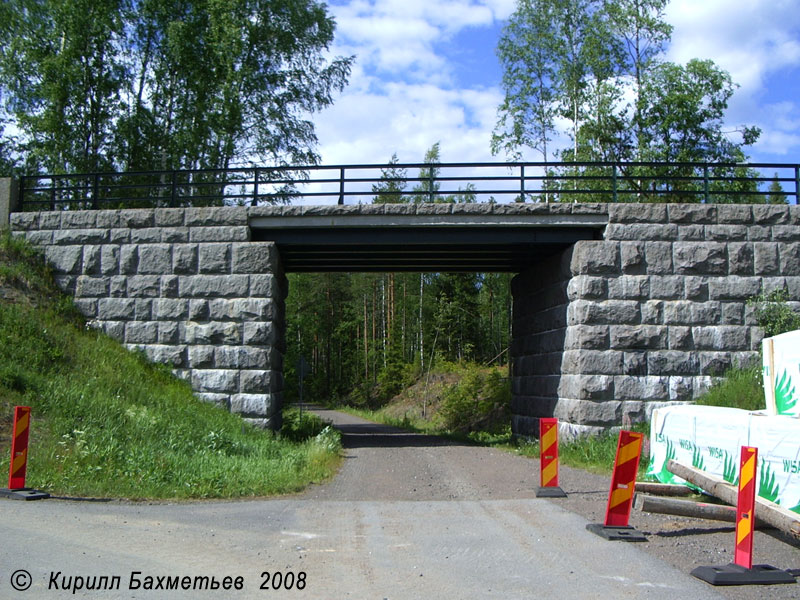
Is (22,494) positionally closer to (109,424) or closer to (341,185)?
(109,424)

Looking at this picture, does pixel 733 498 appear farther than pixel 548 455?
No

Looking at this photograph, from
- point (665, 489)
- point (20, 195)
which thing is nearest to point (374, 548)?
point (665, 489)

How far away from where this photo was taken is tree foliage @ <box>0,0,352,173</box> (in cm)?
2500

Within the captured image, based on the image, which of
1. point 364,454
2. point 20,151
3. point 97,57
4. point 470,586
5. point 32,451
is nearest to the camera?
point 470,586

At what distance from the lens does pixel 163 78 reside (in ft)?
87.2

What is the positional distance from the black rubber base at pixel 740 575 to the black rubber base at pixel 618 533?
1211 millimetres

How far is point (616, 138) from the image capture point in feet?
86.6

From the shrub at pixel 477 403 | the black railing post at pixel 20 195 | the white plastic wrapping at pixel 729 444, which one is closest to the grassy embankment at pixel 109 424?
the black railing post at pixel 20 195

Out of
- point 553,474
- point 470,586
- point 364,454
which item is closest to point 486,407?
point 364,454

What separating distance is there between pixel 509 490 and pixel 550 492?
33.0 inches

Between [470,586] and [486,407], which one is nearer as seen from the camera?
→ [470,586]

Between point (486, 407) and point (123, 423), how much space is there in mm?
18076

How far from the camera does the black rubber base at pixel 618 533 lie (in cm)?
733

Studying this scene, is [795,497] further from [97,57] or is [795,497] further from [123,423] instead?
[97,57]
